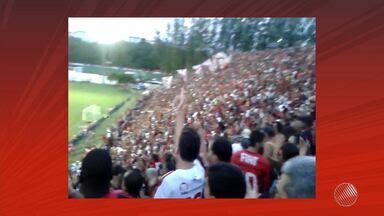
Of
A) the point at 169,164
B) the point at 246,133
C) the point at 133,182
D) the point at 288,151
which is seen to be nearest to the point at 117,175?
the point at 133,182

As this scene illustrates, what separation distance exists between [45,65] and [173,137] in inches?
47.4

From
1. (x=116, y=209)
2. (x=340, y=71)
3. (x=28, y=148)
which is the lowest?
(x=116, y=209)

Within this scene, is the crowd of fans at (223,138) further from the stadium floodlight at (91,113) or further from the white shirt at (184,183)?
the stadium floodlight at (91,113)

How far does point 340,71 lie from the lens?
7652mm

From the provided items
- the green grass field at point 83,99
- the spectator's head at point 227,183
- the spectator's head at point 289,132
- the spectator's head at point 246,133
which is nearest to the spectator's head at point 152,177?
the spectator's head at point 227,183

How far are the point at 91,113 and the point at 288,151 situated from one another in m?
1.64

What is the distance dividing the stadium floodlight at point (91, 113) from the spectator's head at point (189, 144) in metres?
0.71

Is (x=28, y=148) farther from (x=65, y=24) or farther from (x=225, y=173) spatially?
(x=225, y=173)

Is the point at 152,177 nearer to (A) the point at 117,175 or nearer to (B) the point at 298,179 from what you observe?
(A) the point at 117,175

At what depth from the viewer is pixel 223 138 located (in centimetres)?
771

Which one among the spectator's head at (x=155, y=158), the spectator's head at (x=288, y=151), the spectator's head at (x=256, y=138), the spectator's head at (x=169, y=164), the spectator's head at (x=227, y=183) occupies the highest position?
the spectator's head at (x=256, y=138)

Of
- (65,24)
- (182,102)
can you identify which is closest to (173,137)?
(182,102)

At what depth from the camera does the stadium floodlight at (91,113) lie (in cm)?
769

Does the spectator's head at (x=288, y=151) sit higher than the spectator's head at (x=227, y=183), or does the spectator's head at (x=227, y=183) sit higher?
the spectator's head at (x=288, y=151)
